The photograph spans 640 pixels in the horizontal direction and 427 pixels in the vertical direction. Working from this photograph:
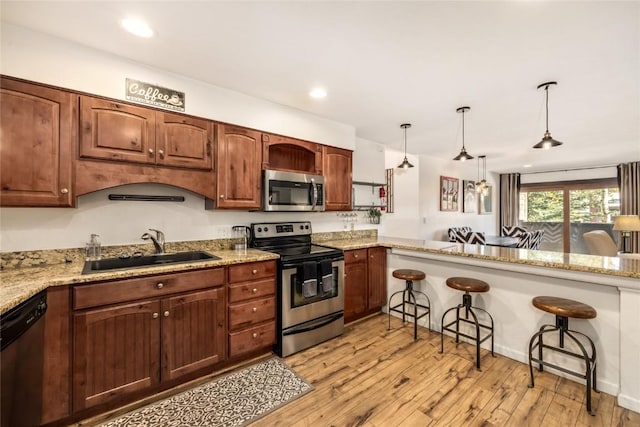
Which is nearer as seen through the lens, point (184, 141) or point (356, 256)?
point (184, 141)

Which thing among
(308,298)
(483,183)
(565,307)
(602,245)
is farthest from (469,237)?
(308,298)

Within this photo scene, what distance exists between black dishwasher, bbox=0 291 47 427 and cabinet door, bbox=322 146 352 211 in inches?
103

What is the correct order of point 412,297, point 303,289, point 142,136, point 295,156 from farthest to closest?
point 295,156 < point 412,297 < point 303,289 < point 142,136

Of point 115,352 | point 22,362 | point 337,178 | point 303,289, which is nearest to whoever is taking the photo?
point 22,362

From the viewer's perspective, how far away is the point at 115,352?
182 centimetres

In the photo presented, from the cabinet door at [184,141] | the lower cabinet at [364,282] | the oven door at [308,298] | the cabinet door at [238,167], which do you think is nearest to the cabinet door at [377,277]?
the lower cabinet at [364,282]

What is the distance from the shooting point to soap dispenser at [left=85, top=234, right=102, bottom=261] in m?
2.13

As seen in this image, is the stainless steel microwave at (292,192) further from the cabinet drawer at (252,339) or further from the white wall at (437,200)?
the white wall at (437,200)

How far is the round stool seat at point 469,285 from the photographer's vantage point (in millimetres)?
2434

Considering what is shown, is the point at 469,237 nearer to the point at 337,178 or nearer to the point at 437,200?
the point at 437,200

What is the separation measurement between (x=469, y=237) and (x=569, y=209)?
12.4 feet

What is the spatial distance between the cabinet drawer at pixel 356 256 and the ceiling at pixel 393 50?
168 cm

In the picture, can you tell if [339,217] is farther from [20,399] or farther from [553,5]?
[20,399]

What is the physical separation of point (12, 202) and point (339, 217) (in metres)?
3.15
